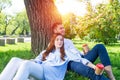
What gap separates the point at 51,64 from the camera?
665 centimetres

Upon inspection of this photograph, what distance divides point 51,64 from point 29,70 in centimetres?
64

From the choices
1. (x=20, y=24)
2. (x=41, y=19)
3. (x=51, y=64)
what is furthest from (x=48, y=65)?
(x=20, y=24)

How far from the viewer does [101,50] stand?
6.63 m

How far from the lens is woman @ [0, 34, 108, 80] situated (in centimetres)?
609

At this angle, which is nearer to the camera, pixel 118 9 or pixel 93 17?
pixel 118 9

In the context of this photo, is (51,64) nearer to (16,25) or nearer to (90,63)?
(90,63)

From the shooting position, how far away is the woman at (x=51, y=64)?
609 cm

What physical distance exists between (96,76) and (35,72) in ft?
3.55

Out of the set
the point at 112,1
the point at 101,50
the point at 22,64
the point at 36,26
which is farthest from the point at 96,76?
the point at 112,1

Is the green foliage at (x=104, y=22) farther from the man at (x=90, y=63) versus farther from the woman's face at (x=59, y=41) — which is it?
the woman's face at (x=59, y=41)

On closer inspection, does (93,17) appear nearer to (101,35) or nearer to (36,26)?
(101,35)

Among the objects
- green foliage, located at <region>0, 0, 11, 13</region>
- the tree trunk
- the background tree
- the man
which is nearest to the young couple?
the man

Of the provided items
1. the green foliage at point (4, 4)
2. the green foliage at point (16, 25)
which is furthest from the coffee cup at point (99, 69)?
the green foliage at point (16, 25)

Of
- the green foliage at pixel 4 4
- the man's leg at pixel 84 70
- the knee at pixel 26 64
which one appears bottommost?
the man's leg at pixel 84 70
